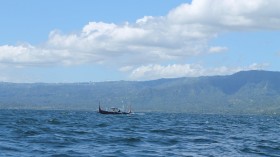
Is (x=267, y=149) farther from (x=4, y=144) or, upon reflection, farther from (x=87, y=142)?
(x=4, y=144)

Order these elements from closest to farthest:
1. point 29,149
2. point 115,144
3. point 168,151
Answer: point 29,149, point 168,151, point 115,144

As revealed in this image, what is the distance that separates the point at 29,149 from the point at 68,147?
462cm

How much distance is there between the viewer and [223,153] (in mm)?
50219

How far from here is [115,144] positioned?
182ft

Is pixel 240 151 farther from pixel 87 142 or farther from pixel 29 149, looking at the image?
pixel 29 149

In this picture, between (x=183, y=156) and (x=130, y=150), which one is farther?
(x=130, y=150)

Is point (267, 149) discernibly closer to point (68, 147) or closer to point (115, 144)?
point (115, 144)


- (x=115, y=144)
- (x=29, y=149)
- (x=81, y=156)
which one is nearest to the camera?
(x=81, y=156)

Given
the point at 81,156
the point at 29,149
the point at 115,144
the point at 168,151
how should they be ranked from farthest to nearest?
1. the point at 115,144
2. the point at 168,151
3. the point at 29,149
4. the point at 81,156

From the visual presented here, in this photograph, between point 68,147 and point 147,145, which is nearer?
point 68,147

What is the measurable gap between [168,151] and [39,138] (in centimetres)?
1695

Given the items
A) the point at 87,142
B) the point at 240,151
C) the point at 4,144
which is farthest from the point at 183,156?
the point at 4,144

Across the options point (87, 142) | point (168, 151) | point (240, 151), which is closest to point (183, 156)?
point (168, 151)

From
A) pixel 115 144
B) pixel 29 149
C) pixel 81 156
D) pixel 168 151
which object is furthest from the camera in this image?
pixel 115 144
